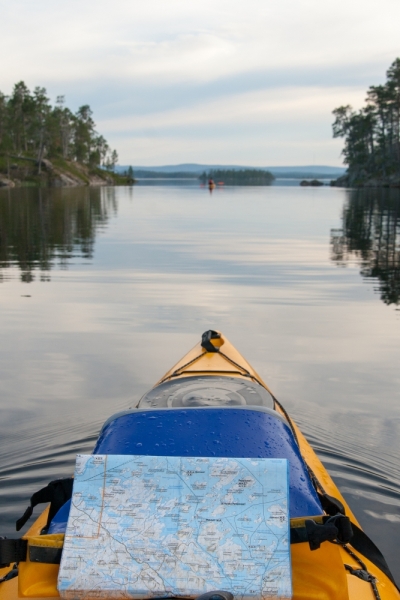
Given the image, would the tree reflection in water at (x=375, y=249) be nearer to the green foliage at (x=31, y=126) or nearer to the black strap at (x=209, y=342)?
the black strap at (x=209, y=342)

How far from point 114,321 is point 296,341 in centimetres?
319

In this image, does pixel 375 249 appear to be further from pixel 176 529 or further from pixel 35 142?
pixel 35 142

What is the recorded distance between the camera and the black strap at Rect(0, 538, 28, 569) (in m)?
2.56

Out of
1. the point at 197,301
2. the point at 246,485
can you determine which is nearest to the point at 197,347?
the point at 246,485

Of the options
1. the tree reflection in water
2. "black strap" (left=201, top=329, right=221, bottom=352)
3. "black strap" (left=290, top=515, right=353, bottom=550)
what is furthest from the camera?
the tree reflection in water

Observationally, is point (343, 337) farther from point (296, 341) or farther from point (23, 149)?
point (23, 149)

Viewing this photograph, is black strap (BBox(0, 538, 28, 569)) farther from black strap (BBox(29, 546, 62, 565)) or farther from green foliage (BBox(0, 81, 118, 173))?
green foliage (BBox(0, 81, 118, 173))

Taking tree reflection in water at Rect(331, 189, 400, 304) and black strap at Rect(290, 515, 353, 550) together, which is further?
tree reflection in water at Rect(331, 189, 400, 304)

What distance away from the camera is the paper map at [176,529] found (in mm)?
2520

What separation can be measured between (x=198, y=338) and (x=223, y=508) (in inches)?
258

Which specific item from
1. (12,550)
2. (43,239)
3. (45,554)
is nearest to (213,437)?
(45,554)

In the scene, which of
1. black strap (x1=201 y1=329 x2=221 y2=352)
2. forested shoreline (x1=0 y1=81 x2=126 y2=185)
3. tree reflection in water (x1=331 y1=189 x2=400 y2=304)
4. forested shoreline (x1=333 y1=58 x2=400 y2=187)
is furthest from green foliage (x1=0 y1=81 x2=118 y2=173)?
black strap (x1=201 y1=329 x2=221 y2=352)

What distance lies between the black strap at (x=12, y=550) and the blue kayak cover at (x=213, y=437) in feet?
1.15

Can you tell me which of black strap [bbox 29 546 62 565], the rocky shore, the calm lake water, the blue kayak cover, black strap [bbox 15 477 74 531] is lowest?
the calm lake water
